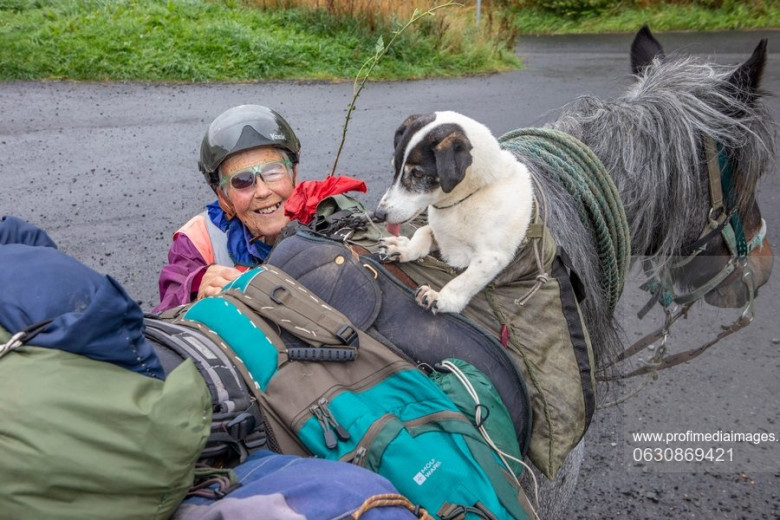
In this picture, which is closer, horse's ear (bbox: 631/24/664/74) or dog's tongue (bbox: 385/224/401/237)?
dog's tongue (bbox: 385/224/401/237)

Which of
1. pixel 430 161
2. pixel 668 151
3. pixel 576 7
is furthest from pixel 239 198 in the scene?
pixel 576 7

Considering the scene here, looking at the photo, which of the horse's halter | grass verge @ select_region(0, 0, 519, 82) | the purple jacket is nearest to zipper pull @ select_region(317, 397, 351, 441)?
the purple jacket

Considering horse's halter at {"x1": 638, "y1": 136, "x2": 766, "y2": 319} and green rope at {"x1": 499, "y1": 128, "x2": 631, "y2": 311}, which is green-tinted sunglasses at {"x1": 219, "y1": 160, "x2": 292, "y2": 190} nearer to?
green rope at {"x1": 499, "y1": 128, "x2": 631, "y2": 311}

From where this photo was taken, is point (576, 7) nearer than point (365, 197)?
No

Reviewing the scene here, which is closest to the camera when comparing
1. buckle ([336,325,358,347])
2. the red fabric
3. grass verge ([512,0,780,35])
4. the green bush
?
buckle ([336,325,358,347])

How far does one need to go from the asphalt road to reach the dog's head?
1.41m

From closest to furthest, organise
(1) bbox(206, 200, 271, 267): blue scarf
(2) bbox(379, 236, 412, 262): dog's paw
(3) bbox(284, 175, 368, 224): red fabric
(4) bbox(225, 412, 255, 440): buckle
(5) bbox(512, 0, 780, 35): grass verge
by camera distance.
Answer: (4) bbox(225, 412, 255, 440): buckle
(2) bbox(379, 236, 412, 262): dog's paw
(3) bbox(284, 175, 368, 224): red fabric
(1) bbox(206, 200, 271, 267): blue scarf
(5) bbox(512, 0, 780, 35): grass verge

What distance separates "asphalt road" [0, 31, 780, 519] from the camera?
3631mm

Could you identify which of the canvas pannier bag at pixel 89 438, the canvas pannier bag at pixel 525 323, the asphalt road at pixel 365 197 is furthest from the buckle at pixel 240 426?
the asphalt road at pixel 365 197

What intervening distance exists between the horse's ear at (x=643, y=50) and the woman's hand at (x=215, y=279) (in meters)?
1.87

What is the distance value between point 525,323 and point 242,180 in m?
1.31

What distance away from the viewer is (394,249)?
79.4 inches

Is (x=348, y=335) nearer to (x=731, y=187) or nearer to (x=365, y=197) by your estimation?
(x=731, y=187)

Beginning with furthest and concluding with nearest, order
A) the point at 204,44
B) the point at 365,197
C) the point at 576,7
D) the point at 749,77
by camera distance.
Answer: the point at 576,7 → the point at 204,44 → the point at 365,197 → the point at 749,77
